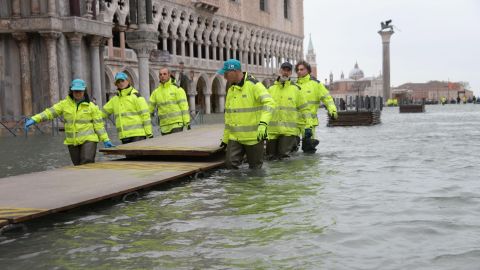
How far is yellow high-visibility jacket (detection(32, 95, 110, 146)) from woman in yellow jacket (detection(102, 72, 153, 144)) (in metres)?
0.88

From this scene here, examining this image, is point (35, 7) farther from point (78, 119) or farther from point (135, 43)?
point (78, 119)

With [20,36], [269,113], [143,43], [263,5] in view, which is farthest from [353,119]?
[263,5]

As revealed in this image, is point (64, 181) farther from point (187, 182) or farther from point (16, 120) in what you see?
point (16, 120)

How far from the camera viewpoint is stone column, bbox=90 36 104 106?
74.4 feet

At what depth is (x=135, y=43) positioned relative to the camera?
20781 millimetres

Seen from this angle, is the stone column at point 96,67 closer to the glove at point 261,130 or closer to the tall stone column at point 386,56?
the glove at point 261,130

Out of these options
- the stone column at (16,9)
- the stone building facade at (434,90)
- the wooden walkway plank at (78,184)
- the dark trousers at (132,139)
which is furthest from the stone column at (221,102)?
the stone building facade at (434,90)

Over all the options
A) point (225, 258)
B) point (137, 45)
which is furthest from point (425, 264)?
point (137, 45)

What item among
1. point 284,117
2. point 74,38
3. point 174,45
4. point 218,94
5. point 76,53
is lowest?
point 284,117

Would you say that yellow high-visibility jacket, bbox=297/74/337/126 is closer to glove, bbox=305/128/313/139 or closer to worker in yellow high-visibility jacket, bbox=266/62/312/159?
glove, bbox=305/128/313/139

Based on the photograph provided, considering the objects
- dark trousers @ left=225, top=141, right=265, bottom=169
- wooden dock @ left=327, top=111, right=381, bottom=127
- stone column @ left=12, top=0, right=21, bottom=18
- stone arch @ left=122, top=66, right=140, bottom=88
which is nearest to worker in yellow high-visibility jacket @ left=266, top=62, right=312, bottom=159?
dark trousers @ left=225, top=141, right=265, bottom=169

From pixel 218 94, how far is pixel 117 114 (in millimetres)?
44227

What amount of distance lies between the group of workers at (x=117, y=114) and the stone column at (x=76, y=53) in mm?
11483

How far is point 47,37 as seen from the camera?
2120 centimetres
